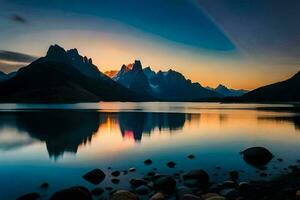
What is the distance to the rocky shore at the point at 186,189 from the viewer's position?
68.1 feet

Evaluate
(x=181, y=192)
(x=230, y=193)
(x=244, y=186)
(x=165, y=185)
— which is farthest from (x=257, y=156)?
(x=181, y=192)

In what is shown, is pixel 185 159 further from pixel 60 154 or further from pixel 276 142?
pixel 276 142

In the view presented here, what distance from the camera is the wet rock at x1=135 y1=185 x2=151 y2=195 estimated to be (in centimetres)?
Result: 2278

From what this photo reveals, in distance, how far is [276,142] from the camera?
2146 inches

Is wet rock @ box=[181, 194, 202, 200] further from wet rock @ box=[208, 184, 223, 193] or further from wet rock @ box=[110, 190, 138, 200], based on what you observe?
wet rock @ box=[208, 184, 223, 193]

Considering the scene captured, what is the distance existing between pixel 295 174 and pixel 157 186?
14084 millimetres

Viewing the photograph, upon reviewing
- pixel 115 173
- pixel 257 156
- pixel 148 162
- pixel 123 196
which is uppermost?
pixel 123 196

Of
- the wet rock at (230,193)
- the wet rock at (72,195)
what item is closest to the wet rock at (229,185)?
the wet rock at (230,193)

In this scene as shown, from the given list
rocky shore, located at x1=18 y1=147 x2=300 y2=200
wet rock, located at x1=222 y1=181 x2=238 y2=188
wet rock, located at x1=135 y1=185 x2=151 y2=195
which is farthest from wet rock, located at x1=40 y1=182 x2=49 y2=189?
wet rock, located at x1=222 y1=181 x2=238 y2=188

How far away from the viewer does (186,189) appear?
73.5 ft

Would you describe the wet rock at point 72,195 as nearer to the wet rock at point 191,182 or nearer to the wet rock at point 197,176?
the wet rock at point 191,182

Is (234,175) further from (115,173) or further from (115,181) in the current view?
(115,173)

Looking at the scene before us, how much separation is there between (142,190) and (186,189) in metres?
3.47

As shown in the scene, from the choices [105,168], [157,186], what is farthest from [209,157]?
[157,186]
